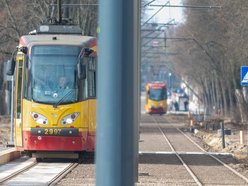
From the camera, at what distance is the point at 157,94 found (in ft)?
294

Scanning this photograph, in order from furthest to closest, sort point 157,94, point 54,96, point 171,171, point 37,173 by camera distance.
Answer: point 157,94, point 54,96, point 171,171, point 37,173

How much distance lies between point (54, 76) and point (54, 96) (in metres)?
0.54

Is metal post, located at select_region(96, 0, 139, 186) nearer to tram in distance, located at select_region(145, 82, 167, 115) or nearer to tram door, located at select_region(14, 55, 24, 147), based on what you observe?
tram door, located at select_region(14, 55, 24, 147)

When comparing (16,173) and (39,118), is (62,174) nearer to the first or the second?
(16,173)

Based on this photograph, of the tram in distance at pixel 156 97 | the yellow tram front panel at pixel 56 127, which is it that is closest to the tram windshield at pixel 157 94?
the tram in distance at pixel 156 97

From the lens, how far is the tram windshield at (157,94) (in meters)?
89.4

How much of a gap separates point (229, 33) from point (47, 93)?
2610 cm

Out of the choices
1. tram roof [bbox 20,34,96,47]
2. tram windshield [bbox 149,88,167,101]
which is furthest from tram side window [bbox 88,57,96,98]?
tram windshield [bbox 149,88,167,101]

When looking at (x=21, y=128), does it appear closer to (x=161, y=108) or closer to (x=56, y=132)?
(x=56, y=132)

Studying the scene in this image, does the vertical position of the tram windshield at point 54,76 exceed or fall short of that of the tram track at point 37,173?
it exceeds it

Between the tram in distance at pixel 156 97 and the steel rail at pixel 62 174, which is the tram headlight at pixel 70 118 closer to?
the steel rail at pixel 62 174

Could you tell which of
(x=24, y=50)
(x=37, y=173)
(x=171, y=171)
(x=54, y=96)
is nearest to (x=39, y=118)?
(x=54, y=96)

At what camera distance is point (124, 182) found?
589 cm

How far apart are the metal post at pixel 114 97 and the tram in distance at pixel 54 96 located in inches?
609
